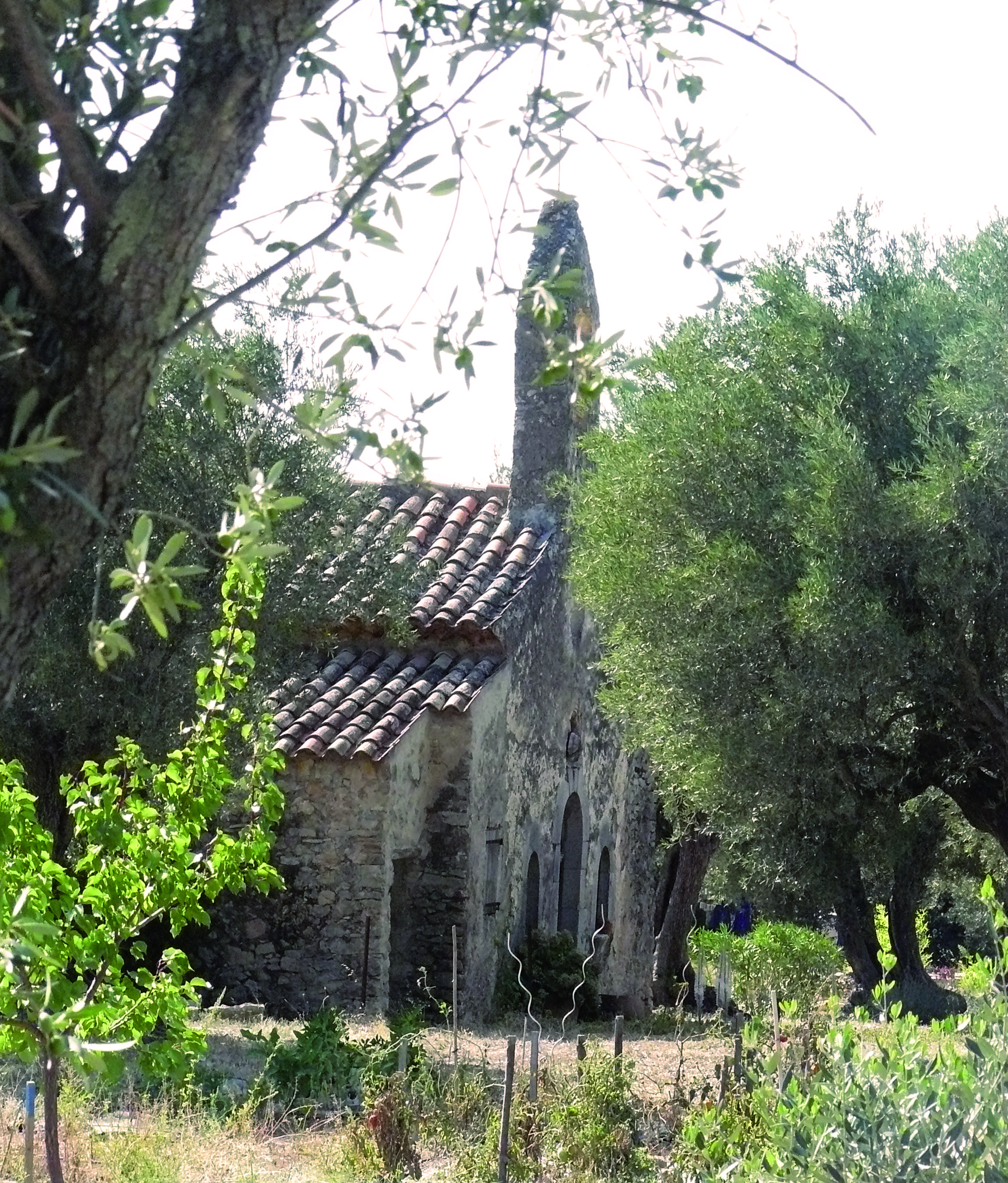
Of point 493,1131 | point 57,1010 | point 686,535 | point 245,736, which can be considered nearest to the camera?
point 57,1010

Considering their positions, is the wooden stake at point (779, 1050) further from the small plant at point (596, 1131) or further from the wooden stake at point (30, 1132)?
the wooden stake at point (30, 1132)

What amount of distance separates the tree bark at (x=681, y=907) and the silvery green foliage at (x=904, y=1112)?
1623 centimetres

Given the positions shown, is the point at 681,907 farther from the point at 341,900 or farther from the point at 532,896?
the point at 341,900

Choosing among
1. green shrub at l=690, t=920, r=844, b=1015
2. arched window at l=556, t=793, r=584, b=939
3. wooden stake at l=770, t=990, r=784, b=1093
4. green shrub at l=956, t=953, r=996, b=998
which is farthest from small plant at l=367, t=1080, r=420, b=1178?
arched window at l=556, t=793, r=584, b=939

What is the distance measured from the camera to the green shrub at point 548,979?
14.2 meters

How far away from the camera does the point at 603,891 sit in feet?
58.7

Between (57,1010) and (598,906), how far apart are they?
13.7 m

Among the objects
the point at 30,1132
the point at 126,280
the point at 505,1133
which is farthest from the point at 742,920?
the point at 126,280

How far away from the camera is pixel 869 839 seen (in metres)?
12.5

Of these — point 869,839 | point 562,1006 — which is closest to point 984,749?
point 869,839

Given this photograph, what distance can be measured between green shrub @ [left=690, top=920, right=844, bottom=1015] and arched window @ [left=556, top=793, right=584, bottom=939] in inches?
218

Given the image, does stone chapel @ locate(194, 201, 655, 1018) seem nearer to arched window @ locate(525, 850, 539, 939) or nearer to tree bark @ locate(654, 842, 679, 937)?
arched window @ locate(525, 850, 539, 939)

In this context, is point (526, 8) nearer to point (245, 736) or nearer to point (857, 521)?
point (245, 736)

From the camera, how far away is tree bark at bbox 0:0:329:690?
212 centimetres
